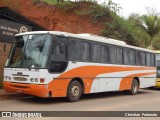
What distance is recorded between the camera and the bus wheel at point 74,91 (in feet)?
49.0

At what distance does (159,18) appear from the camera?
1705 inches

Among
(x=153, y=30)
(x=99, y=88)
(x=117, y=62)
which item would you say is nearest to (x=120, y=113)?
(x=99, y=88)

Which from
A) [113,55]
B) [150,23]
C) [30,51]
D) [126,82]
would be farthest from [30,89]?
[150,23]

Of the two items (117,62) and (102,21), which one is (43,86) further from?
(102,21)

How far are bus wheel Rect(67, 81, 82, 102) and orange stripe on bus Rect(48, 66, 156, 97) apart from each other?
0.94 feet

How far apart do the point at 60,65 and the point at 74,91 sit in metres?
1.44

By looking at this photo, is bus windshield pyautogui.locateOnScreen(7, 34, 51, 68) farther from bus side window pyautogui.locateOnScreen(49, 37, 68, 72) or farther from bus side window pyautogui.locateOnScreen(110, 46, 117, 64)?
bus side window pyautogui.locateOnScreen(110, 46, 117, 64)

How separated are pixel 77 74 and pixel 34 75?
2304mm

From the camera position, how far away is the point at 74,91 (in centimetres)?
1523

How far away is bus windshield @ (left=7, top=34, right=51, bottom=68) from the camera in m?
14.0

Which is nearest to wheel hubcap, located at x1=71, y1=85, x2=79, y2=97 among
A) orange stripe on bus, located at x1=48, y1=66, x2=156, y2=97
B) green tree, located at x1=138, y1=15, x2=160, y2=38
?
orange stripe on bus, located at x1=48, y1=66, x2=156, y2=97

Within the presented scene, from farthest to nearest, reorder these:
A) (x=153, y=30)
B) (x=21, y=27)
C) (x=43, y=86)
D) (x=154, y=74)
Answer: (x=153, y=30), (x=154, y=74), (x=21, y=27), (x=43, y=86)

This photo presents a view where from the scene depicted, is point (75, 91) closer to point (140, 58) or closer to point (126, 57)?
point (126, 57)

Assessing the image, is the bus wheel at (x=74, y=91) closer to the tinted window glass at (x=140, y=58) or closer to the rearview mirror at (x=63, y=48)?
the rearview mirror at (x=63, y=48)
